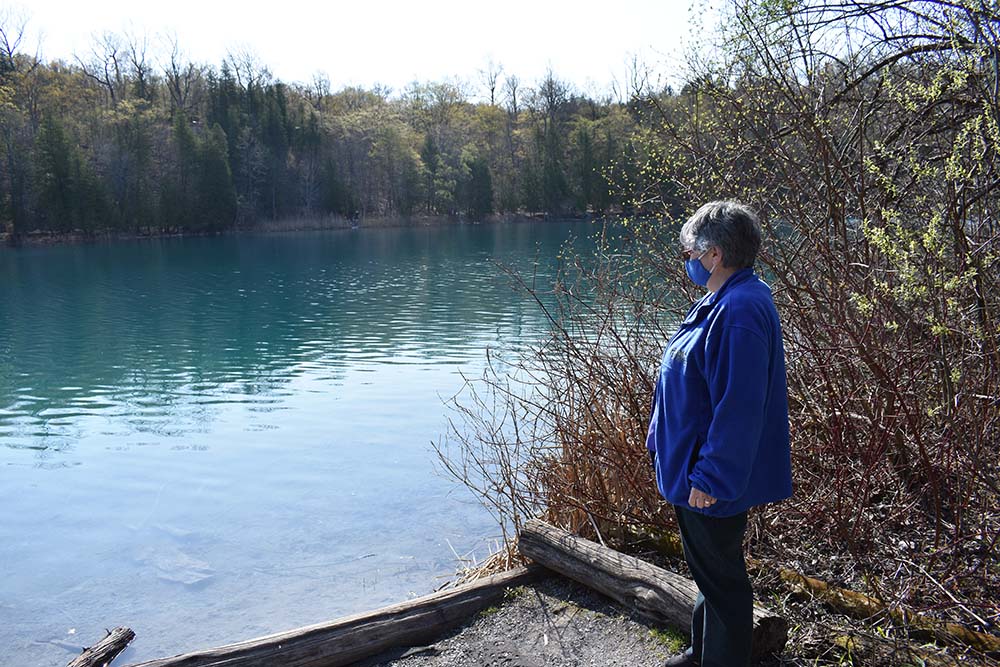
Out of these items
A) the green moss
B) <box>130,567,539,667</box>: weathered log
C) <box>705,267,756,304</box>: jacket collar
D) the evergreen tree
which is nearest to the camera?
<box>705,267,756,304</box>: jacket collar

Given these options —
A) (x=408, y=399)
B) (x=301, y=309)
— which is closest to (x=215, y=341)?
(x=301, y=309)

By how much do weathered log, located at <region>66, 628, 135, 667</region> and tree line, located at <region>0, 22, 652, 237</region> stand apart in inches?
1835

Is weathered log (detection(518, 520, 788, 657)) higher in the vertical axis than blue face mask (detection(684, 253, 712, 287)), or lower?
lower

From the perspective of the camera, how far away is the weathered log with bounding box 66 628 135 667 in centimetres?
515

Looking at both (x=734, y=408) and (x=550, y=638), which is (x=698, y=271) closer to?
(x=734, y=408)

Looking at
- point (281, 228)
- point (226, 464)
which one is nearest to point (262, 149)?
point (281, 228)

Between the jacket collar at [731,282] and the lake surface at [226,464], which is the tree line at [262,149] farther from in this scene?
the jacket collar at [731,282]

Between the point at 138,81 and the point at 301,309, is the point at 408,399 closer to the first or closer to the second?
the point at 301,309

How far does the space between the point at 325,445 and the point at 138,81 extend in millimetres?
63140

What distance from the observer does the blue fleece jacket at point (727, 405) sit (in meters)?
2.69

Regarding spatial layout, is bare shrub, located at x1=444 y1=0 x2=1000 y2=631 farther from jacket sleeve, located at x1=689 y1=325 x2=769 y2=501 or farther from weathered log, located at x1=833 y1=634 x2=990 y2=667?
jacket sleeve, located at x1=689 y1=325 x2=769 y2=501

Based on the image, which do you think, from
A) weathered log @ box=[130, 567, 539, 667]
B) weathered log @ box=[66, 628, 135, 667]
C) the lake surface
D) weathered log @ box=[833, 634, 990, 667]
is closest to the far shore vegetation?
weathered log @ box=[833, 634, 990, 667]

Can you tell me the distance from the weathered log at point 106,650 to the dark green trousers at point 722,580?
3992mm

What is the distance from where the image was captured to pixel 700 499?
2791 millimetres
